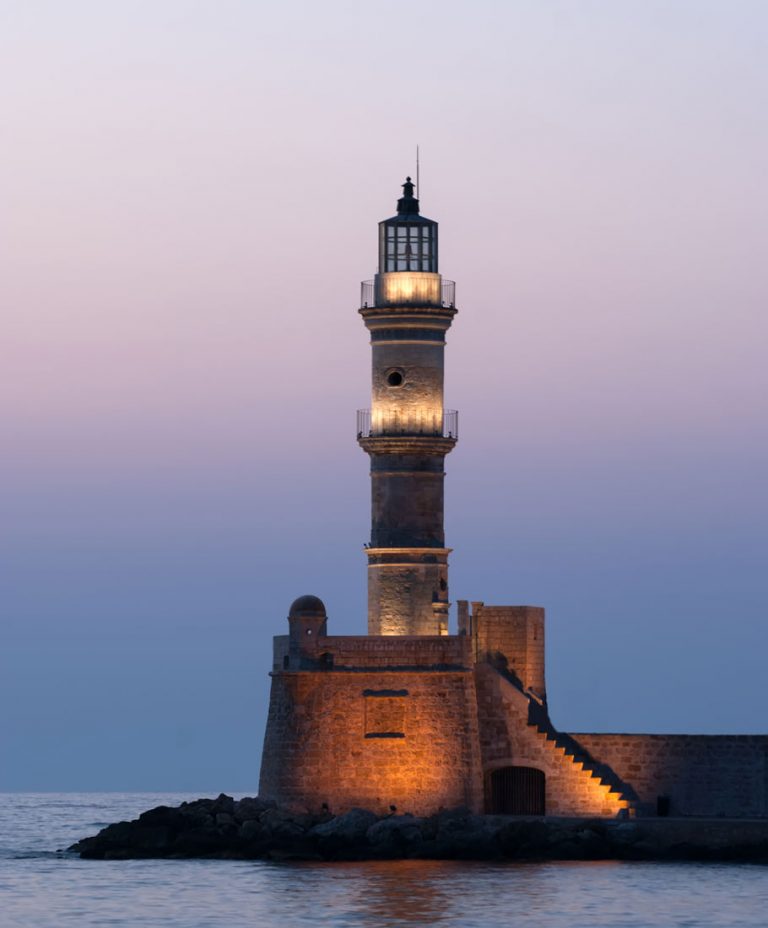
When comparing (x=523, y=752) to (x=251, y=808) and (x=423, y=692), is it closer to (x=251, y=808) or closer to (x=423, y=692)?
(x=423, y=692)

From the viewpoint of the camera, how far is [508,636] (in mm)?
66250

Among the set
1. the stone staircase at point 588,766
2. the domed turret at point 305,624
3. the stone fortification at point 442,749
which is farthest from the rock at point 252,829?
the stone staircase at point 588,766

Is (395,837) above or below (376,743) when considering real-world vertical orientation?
below

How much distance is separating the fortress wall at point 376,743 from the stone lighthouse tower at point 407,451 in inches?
122

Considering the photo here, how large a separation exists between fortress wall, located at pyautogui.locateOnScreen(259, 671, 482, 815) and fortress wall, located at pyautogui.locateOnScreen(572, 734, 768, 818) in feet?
12.7

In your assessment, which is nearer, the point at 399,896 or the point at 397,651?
the point at 399,896

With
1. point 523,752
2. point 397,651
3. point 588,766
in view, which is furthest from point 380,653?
point 588,766

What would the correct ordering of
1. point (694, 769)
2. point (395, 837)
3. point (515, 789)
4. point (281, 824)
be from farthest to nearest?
point (515, 789)
point (694, 769)
point (281, 824)
point (395, 837)

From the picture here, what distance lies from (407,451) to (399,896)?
12.8m

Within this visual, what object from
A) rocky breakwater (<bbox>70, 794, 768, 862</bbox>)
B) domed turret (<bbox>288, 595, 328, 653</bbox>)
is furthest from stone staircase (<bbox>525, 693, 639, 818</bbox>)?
domed turret (<bbox>288, 595, 328, 653</bbox>)

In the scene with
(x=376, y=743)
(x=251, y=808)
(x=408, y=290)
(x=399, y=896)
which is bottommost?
(x=399, y=896)

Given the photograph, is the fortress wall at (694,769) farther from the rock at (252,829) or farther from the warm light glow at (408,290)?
the warm light glow at (408,290)

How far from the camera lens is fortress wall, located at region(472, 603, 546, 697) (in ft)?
217

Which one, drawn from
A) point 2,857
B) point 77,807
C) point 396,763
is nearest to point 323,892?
point 396,763
